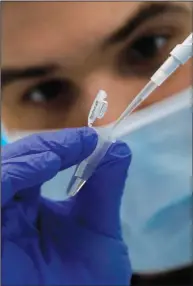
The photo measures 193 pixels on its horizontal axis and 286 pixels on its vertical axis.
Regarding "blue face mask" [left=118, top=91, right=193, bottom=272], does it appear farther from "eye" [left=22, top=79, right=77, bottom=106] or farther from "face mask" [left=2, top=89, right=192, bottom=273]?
"eye" [left=22, top=79, right=77, bottom=106]

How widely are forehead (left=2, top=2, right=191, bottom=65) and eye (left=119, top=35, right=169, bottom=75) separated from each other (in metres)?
0.05

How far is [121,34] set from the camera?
88 cm

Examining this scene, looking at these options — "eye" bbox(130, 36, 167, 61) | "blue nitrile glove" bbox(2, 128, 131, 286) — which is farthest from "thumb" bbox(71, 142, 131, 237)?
"eye" bbox(130, 36, 167, 61)

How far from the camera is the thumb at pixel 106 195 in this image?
70cm

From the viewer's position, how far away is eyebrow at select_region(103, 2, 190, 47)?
2.85 feet

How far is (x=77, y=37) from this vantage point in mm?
884

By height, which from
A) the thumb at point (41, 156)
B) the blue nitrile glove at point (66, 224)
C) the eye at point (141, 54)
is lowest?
the blue nitrile glove at point (66, 224)

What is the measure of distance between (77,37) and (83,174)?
0.99ft

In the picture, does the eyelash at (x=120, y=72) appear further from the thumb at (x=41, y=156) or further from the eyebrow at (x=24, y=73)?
the thumb at (x=41, y=156)

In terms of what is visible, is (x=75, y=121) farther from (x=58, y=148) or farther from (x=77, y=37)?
(x=77, y=37)

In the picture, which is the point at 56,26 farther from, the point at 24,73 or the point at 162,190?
the point at 162,190

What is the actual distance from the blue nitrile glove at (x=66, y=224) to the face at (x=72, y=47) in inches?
6.5

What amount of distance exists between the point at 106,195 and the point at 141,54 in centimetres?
29

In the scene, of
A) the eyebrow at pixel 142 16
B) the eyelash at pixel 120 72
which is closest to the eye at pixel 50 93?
the eyelash at pixel 120 72
